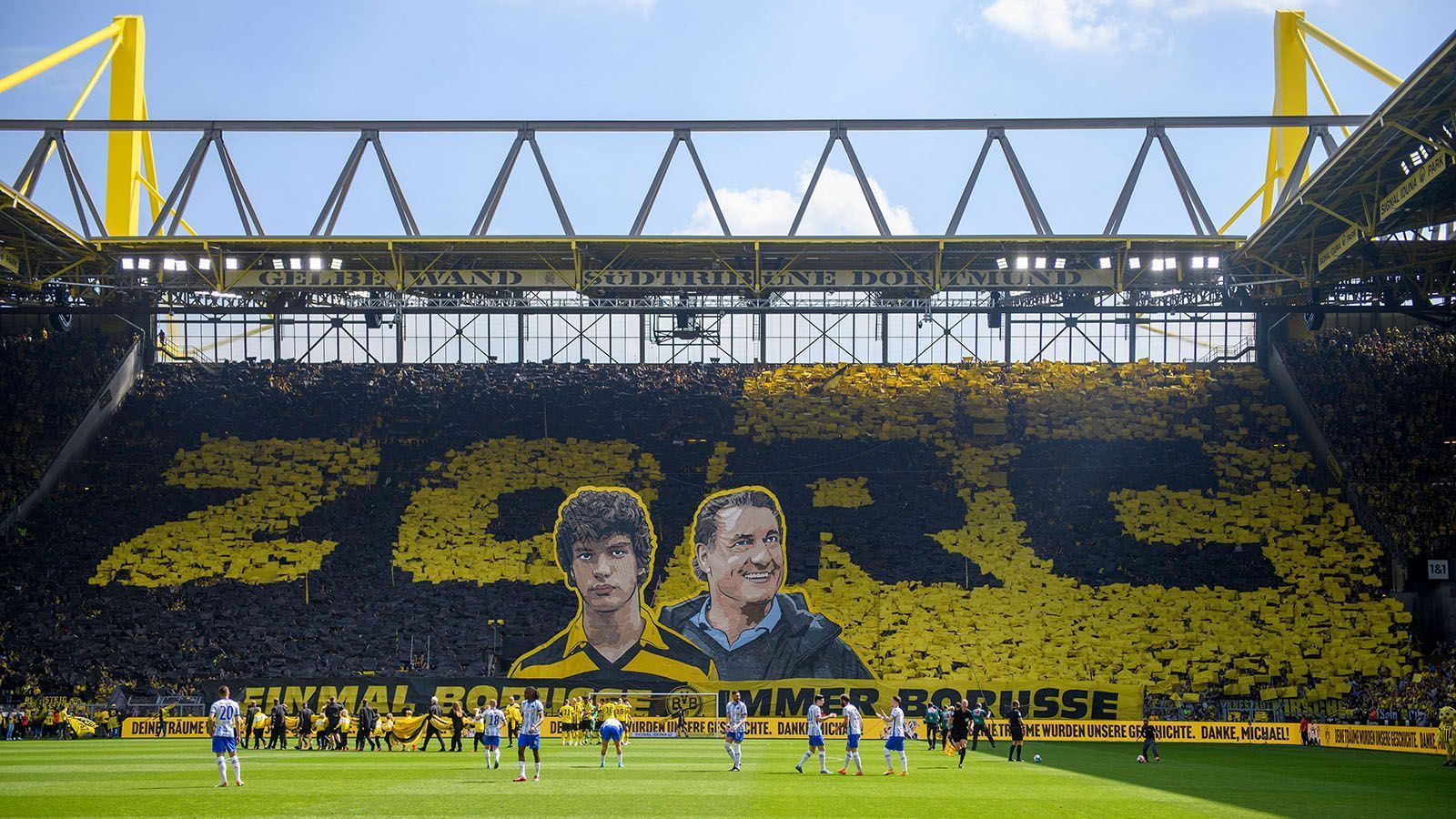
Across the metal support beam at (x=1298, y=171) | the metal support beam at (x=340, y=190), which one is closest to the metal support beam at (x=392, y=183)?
the metal support beam at (x=340, y=190)

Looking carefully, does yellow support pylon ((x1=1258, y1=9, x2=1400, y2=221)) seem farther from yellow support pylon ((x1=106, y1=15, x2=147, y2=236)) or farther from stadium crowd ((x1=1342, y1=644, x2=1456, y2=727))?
yellow support pylon ((x1=106, y1=15, x2=147, y2=236))

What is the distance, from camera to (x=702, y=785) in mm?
25812

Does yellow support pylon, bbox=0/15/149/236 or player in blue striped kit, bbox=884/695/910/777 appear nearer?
player in blue striped kit, bbox=884/695/910/777

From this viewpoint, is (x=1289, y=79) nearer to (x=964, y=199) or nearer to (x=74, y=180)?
(x=964, y=199)

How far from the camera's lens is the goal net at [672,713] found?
4228 cm

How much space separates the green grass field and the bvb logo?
6.79 meters

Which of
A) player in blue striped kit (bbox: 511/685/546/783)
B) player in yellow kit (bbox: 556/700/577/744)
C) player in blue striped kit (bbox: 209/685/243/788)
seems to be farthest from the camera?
player in yellow kit (bbox: 556/700/577/744)

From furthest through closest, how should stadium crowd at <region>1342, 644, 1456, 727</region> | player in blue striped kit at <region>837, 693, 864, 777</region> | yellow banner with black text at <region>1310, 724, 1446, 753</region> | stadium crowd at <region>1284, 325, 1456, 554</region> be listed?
stadium crowd at <region>1284, 325, 1456, 554</region>, stadium crowd at <region>1342, 644, 1456, 727</region>, yellow banner with black text at <region>1310, 724, 1446, 753</region>, player in blue striped kit at <region>837, 693, 864, 777</region>

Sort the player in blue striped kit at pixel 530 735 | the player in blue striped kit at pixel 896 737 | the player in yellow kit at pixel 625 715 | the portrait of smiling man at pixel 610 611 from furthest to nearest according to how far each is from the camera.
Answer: the portrait of smiling man at pixel 610 611 → the player in yellow kit at pixel 625 715 → the player in blue striped kit at pixel 896 737 → the player in blue striped kit at pixel 530 735

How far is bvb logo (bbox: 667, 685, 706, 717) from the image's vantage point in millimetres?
42844

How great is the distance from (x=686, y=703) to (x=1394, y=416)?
27204 millimetres

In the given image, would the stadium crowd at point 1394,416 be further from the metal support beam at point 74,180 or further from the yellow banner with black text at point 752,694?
the metal support beam at point 74,180

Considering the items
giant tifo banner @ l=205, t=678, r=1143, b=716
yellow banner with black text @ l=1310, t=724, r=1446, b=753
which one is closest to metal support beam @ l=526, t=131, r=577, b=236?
giant tifo banner @ l=205, t=678, r=1143, b=716

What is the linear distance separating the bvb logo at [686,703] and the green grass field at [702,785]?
679cm
